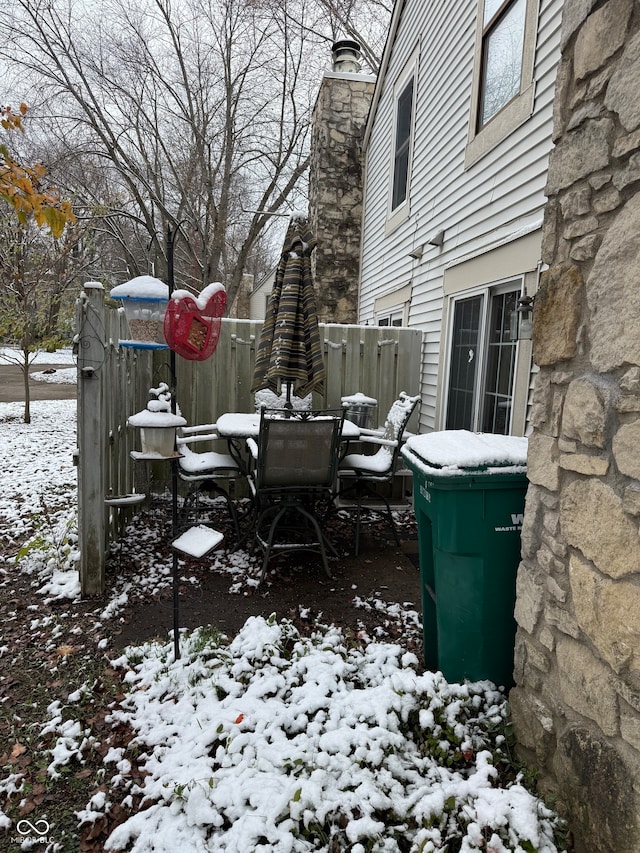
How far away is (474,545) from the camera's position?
2.03m

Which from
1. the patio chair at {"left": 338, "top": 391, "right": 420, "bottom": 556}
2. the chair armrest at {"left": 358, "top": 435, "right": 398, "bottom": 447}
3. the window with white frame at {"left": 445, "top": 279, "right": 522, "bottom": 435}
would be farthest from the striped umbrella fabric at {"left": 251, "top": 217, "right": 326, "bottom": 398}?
the window with white frame at {"left": 445, "top": 279, "right": 522, "bottom": 435}

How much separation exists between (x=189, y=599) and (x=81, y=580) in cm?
66

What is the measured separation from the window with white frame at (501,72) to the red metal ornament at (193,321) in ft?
9.08

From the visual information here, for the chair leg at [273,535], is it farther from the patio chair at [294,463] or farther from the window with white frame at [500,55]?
the window with white frame at [500,55]

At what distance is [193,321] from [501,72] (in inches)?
143

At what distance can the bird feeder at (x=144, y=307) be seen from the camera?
2672 millimetres

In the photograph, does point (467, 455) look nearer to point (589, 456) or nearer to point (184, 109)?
point (589, 456)

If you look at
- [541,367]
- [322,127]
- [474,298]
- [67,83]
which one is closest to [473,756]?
[541,367]

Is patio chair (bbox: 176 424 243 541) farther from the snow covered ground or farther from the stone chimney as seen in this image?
the stone chimney

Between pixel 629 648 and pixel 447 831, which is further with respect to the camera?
pixel 447 831

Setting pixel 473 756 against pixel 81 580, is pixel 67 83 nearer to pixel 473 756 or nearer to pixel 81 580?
→ pixel 81 580

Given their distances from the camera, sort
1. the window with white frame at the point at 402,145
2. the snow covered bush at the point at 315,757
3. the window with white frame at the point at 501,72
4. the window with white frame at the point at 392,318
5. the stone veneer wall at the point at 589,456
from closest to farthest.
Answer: the stone veneer wall at the point at 589,456
the snow covered bush at the point at 315,757
the window with white frame at the point at 501,72
the window with white frame at the point at 402,145
the window with white frame at the point at 392,318

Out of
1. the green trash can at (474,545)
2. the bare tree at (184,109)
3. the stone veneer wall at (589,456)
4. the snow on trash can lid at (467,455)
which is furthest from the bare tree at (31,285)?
the stone veneer wall at (589,456)

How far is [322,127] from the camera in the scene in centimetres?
940
